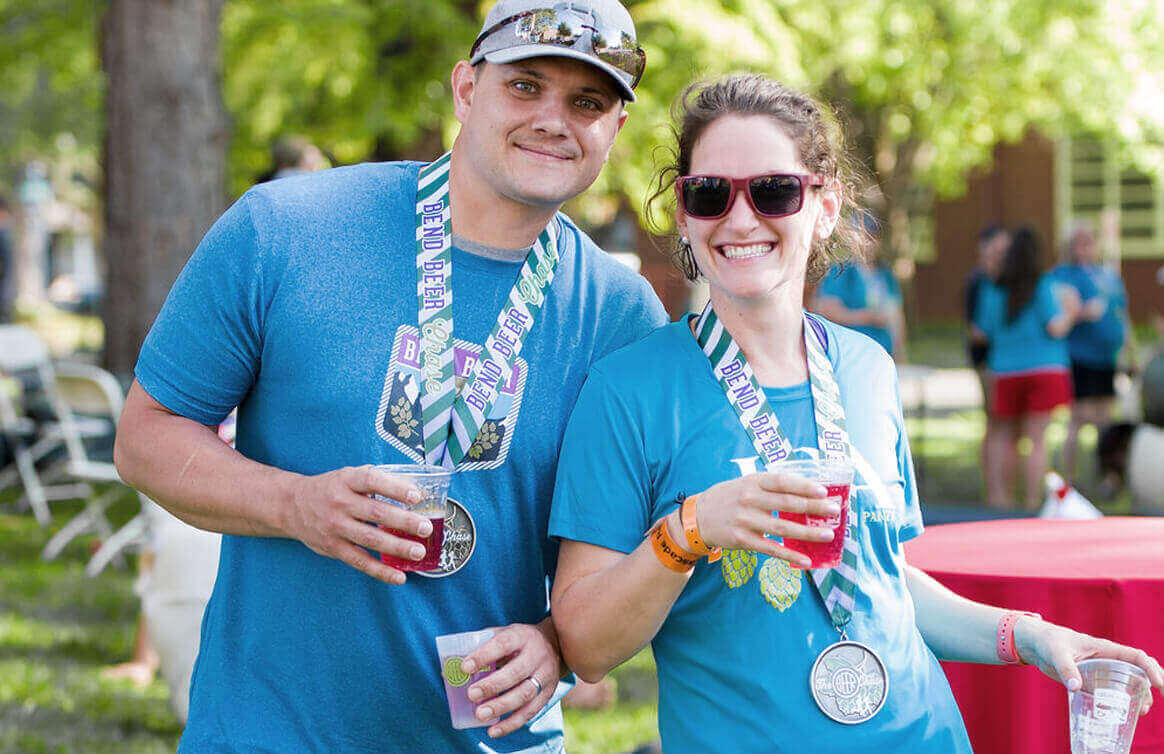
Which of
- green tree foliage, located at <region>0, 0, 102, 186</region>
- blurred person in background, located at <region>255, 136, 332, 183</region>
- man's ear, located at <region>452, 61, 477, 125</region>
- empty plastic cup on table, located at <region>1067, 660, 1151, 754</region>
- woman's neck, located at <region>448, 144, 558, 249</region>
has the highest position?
green tree foliage, located at <region>0, 0, 102, 186</region>

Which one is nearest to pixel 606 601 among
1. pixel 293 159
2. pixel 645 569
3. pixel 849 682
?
pixel 645 569

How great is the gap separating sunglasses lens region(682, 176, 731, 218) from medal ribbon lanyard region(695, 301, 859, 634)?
19 cm

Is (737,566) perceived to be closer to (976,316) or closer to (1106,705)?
(1106,705)

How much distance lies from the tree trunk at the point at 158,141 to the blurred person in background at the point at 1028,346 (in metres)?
6.31

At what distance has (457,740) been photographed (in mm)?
2303

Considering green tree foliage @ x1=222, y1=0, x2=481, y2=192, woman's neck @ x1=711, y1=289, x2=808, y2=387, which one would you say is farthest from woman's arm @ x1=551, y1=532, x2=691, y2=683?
green tree foliage @ x1=222, y1=0, x2=481, y2=192

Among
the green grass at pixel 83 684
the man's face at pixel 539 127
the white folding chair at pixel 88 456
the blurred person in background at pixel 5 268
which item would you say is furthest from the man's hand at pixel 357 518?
the blurred person in background at pixel 5 268

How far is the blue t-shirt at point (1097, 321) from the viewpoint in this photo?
10.7 m

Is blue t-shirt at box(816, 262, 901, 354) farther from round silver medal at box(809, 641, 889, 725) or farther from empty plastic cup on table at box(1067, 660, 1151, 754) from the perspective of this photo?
round silver medal at box(809, 641, 889, 725)

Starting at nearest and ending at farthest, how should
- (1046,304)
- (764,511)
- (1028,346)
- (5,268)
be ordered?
(764,511) < (1046,304) < (1028,346) < (5,268)

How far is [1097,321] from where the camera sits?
10789 millimetres

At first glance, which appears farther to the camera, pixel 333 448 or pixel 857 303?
pixel 857 303

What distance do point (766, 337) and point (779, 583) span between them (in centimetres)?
47

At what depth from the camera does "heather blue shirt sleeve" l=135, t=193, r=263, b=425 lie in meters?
2.23
